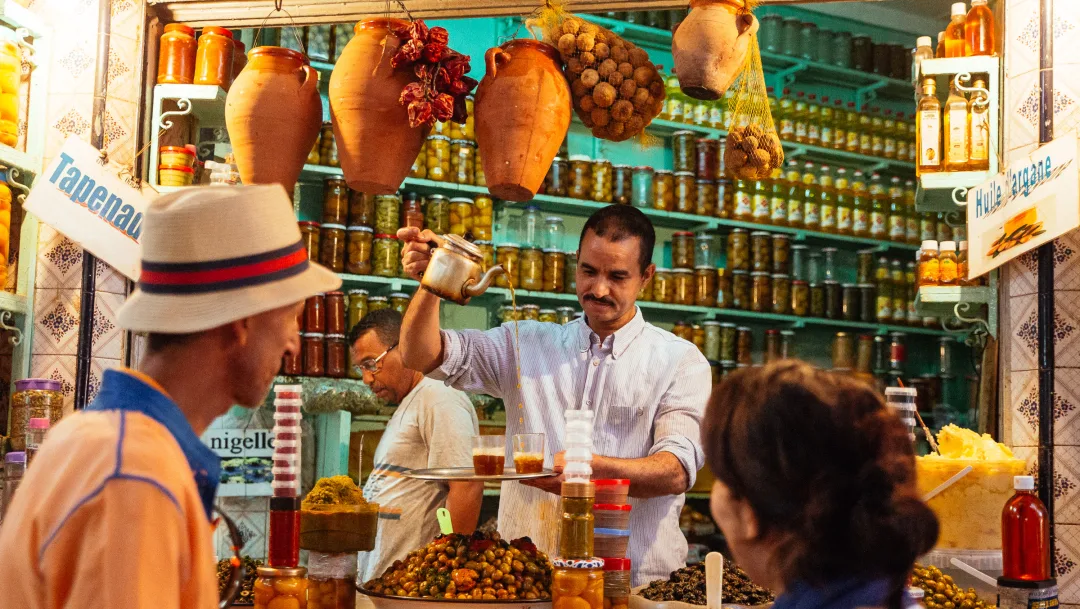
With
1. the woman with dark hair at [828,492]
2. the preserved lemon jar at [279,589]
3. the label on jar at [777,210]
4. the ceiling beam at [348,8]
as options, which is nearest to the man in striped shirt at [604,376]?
the ceiling beam at [348,8]

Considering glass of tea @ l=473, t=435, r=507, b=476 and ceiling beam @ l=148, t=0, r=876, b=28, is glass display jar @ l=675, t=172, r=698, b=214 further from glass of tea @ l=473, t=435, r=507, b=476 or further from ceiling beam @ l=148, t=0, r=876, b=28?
glass of tea @ l=473, t=435, r=507, b=476

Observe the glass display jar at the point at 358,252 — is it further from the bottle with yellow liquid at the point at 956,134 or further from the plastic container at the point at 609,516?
the plastic container at the point at 609,516

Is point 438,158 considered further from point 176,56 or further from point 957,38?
point 957,38

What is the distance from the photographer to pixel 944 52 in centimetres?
353

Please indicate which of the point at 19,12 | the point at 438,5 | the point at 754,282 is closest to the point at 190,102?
the point at 19,12

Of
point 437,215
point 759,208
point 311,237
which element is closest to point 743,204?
point 759,208

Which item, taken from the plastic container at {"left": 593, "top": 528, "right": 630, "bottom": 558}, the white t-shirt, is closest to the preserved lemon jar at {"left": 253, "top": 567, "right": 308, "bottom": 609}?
the plastic container at {"left": 593, "top": 528, "right": 630, "bottom": 558}

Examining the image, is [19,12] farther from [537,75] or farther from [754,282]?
[754,282]

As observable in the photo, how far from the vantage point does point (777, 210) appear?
5699 mm

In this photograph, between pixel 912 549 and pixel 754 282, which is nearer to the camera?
pixel 912 549

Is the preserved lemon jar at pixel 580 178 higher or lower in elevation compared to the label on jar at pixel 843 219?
higher

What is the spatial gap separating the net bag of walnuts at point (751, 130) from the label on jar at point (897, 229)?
3449 millimetres

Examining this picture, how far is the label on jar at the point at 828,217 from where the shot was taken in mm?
5832

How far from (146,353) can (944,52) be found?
299 cm
